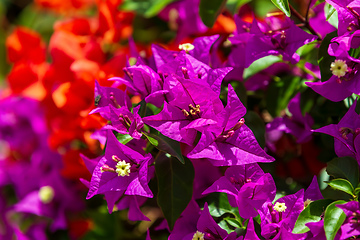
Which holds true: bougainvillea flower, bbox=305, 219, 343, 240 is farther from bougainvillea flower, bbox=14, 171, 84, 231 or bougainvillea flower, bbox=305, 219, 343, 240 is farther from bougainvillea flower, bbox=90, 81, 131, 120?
bougainvillea flower, bbox=14, 171, 84, 231

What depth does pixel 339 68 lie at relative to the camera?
1.75ft

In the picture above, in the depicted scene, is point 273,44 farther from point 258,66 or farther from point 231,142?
point 231,142

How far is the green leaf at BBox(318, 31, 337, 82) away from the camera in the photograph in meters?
0.58

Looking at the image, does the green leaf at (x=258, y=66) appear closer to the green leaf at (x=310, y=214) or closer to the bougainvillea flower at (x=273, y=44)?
the bougainvillea flower at (x=273, y=44)

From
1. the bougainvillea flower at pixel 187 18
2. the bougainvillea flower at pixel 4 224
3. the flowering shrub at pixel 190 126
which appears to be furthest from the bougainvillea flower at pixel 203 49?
the bougainvillea flower at pixel 4 224

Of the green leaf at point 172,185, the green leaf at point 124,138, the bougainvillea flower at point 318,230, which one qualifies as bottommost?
the green leaf at point 172,185

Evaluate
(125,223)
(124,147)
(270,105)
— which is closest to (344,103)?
(270,105)

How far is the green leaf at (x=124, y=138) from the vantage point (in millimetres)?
563

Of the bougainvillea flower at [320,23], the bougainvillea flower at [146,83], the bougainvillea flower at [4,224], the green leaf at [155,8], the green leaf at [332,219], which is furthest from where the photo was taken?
the bougainvillea flower at [4,224]

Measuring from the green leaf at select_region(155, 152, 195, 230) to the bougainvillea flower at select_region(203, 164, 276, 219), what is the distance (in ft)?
0.25

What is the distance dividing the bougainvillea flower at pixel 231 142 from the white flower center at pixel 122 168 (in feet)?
0.33

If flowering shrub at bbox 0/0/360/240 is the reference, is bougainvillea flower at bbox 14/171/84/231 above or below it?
below

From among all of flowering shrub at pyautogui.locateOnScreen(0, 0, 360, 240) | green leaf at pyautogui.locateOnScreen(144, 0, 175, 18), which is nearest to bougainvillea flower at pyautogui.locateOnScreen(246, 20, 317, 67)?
flowering shrub at pyautogui.locateOnScreen(0, 0, 360, 240)

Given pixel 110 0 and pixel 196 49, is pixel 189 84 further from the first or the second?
pixel 110 0
